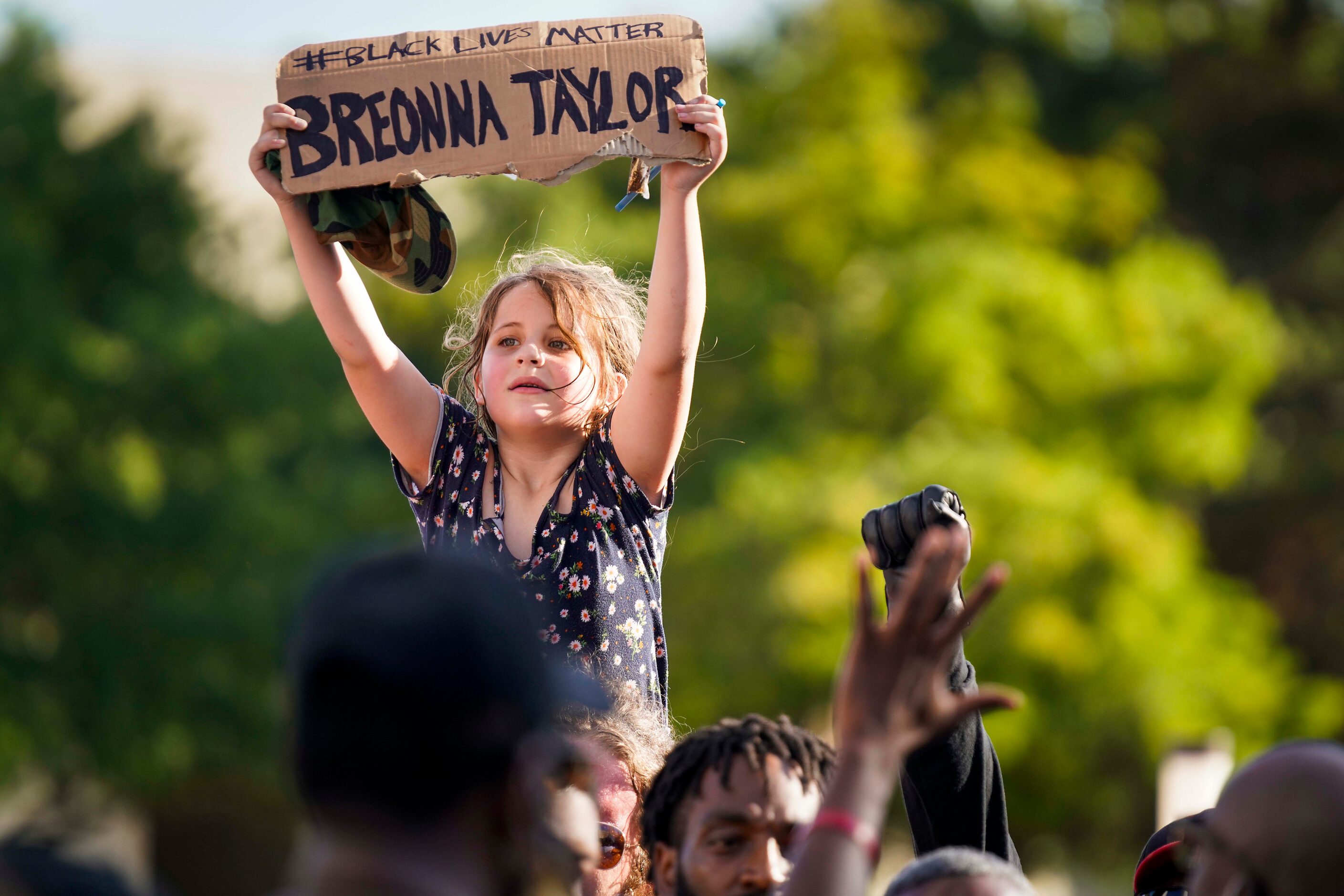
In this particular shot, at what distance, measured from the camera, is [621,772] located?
265 centimetres

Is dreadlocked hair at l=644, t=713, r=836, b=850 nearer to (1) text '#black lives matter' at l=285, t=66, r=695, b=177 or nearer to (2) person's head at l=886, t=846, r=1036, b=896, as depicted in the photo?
(2) person's head at l=886, t=846, r=1036, b=896

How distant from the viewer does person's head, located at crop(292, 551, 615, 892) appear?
132cm

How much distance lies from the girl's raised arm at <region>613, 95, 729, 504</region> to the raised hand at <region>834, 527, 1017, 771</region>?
127cm

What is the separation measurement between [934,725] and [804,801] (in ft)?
2.44

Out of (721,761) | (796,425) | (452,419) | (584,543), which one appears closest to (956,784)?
(721,761)

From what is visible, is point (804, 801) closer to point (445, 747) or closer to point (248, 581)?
point (445, 747)

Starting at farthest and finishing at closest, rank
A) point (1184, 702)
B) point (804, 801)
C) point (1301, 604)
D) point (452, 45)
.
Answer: point (1301, 604), point (1184, 702), point (452, 45), point (804, 801)

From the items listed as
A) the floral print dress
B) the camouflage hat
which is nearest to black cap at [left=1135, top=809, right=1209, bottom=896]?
the floral print dress

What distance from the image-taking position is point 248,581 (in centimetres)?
1338

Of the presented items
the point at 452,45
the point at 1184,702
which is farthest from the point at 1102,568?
the point at 452,45

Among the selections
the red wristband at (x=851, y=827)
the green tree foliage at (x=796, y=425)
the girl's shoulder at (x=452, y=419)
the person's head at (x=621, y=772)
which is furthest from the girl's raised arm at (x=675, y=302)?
the green tree foliage at (x=796, y=425)

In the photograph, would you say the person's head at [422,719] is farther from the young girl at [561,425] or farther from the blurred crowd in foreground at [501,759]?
the young girl at [561,425]

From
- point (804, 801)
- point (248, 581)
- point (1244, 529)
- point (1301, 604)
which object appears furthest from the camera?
point (1244, 529)

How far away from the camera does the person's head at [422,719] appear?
51.8 inches
